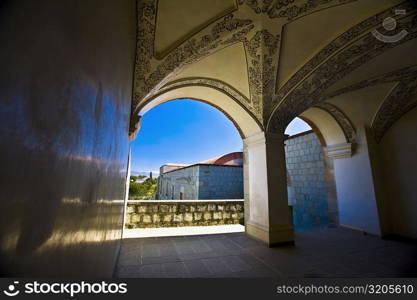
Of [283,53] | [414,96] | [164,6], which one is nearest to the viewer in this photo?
[164,6]

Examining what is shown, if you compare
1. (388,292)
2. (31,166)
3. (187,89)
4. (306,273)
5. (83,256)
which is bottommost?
(306,273)

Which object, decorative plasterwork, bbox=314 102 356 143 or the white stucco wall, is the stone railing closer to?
the white stucco wall

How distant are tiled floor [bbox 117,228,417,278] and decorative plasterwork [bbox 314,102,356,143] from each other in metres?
2.50

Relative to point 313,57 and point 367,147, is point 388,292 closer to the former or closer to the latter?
point 313,57

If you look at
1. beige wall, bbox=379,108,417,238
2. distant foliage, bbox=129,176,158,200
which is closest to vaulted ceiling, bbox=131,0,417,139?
beige wall, bbox=379,108,417,238

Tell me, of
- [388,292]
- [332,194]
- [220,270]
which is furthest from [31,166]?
[332,194]

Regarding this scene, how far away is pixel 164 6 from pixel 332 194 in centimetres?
588

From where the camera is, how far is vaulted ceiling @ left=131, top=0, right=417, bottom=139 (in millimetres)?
2201

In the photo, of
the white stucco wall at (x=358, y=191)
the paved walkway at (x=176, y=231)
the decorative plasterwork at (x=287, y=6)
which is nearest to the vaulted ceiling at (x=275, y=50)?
the decorative plasterwork at (x=287, y=6)

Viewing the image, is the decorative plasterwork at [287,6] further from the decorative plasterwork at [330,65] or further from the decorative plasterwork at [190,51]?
the decorative plasterwork at [330,65]

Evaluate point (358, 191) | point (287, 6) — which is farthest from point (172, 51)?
point (358, 191)

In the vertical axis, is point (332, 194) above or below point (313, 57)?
below

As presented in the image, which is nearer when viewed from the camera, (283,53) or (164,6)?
(164,6)

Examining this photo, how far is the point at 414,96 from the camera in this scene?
406cm
